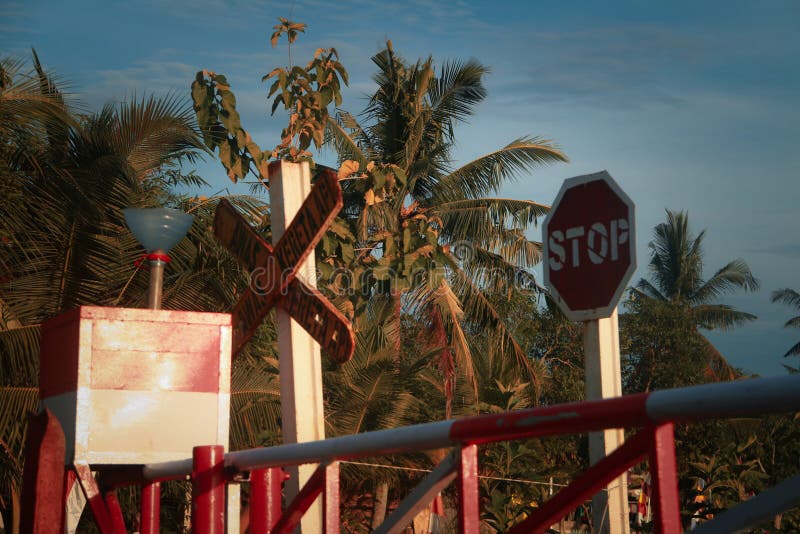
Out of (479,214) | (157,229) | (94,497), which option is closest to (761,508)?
(94,497)

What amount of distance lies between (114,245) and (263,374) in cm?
246

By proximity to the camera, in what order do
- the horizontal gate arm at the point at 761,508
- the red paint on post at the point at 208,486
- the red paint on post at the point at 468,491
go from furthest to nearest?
the red paint on post at the point at 208,486 → the red paint on post at the point at 468,491 → the horizontal gate arm at the point at 761,508

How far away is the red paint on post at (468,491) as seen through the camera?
6.98 ft

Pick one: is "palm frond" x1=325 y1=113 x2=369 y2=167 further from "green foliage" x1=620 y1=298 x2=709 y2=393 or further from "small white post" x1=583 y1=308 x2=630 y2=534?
"small white post" x1=583 y1=308 x2=630 y2=534

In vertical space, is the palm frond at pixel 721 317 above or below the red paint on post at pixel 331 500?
above

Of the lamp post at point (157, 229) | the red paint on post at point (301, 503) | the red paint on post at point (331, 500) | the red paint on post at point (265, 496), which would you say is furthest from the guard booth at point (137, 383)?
the red paint on post at point (331, 500)

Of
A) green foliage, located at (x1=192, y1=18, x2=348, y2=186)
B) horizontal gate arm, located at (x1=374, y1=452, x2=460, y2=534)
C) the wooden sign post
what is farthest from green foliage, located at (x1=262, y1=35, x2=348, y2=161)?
horizontal gate arm, located at (x1=374, y1=452, x2=460, y2=534)

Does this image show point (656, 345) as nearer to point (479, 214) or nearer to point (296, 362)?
point (479, 214)

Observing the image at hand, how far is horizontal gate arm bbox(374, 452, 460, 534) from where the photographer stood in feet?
7.26

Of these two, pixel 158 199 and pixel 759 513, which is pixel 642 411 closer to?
pixel 759 513

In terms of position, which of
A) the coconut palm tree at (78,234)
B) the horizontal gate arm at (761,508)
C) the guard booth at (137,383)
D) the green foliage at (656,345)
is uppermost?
the green foliage at (656,345)

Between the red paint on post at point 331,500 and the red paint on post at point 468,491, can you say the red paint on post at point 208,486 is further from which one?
the red paint on post at point 468,491

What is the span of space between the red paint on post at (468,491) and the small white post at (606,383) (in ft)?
2.99

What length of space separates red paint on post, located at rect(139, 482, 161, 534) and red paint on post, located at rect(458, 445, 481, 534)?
2.20 metres
